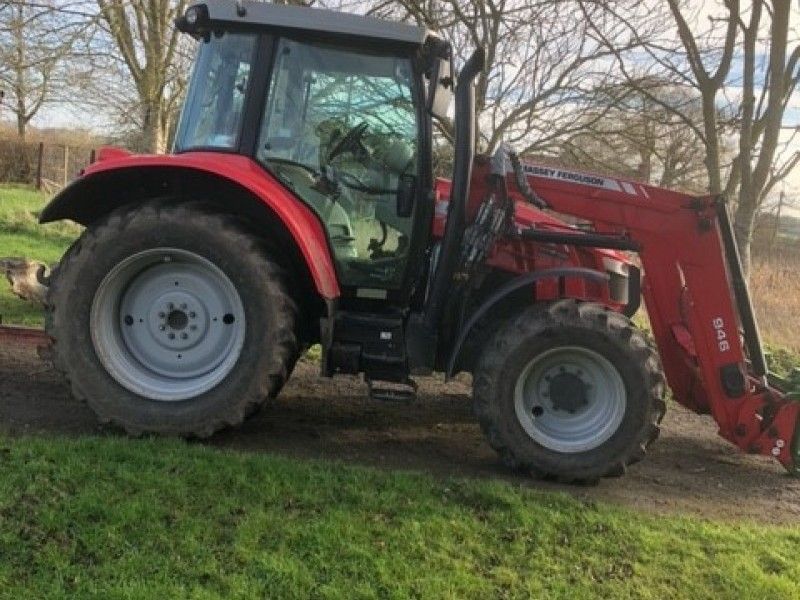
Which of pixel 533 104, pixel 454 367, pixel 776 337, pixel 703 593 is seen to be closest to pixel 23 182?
pixel 533 104

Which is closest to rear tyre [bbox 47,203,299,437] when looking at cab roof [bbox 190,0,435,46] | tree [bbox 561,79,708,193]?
cab roof [bbox 190,0,435,46]

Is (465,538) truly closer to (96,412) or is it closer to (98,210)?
(96,412)

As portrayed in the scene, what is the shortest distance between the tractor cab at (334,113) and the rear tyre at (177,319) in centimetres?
52

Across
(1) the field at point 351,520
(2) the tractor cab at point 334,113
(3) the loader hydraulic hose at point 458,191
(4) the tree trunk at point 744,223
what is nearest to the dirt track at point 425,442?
(1) the field at point 351,520

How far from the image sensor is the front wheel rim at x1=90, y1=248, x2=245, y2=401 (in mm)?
4738

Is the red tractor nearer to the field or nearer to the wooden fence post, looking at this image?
the field

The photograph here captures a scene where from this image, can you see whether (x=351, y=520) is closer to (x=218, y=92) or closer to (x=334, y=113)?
(x=334, y=113)

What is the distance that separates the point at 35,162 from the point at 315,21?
2617 cm

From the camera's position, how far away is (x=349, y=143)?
4867 millimetres

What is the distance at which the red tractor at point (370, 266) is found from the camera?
4617mm

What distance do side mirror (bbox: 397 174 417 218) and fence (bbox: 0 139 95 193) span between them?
983 inches

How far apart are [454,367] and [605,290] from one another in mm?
1105

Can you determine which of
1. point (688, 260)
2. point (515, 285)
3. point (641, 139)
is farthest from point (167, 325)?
point (641, 139)

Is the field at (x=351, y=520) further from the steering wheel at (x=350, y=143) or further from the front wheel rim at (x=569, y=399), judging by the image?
the steering wheel at (x=350, y=143)
